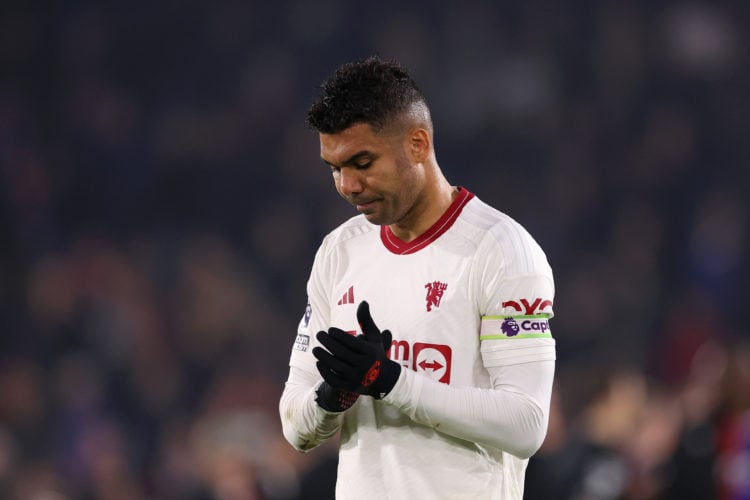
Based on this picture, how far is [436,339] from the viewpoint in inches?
89.8

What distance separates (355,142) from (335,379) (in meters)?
0.52

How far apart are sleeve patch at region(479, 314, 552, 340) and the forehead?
1.44ft

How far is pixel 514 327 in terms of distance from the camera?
86.8 inches

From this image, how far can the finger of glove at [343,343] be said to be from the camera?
204cm

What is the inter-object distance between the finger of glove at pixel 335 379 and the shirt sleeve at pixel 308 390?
167 mm

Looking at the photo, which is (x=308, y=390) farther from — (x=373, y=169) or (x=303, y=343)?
(x=373, y=169)

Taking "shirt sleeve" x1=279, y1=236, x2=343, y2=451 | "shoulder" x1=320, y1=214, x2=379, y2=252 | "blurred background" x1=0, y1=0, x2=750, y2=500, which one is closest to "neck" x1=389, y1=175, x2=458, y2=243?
"shoulder" x1=320, y1=214, x2=379, y2=252

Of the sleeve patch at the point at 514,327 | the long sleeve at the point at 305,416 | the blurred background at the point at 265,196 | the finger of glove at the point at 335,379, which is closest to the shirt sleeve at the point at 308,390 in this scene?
the long sleeve at the point at 305,416

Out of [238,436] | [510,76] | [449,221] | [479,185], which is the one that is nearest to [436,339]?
[449,221]

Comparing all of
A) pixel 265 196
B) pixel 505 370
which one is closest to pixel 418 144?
pixel 505 370

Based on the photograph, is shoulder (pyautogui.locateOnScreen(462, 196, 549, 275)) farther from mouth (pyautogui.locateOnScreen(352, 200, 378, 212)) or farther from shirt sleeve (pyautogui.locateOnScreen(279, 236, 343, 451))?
shirt sleeve (pyautogui.locateOnScreen(279, 236, 343, 451))

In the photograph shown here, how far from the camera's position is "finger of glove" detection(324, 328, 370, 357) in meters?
2.04

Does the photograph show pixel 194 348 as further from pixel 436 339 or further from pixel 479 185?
pixel 436 339

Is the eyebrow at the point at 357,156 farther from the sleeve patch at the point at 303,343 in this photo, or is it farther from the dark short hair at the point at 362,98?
the sleeve patch at the point at 303,343
